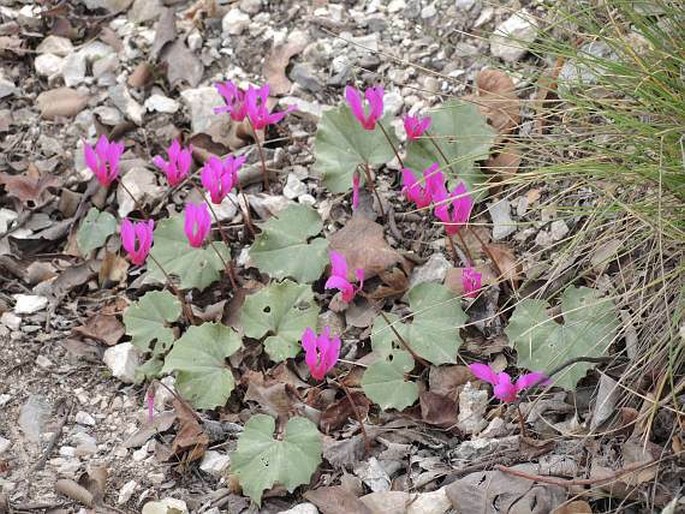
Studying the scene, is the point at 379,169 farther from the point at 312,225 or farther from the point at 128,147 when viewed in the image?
the point at 128,147

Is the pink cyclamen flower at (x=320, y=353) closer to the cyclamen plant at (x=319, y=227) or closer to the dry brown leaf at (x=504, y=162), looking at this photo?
the cyclamen plant at (x=319, y=227)

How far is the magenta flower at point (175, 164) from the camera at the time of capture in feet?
8.77

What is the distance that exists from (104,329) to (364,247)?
Result: 69cm

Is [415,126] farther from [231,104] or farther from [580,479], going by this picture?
[580,479]

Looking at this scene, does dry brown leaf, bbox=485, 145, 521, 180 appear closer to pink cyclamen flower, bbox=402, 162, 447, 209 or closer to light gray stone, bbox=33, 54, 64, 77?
pink cyclamen flower, bbox=402, 162, 447, 209

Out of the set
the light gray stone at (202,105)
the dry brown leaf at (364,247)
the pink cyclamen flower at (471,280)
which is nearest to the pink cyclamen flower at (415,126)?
the dry brown leaf at (364,247)

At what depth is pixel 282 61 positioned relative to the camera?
3.29m

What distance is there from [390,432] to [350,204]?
0.75 m

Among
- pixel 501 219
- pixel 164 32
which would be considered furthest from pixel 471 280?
pixel 164 32

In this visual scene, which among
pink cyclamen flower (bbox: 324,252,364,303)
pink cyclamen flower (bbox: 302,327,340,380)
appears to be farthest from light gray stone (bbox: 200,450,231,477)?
pink cyclamen flower (bbox: 324,252,364,303)

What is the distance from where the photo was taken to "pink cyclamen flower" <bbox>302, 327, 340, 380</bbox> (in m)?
2.30

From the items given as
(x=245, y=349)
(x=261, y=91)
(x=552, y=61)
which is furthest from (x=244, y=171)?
(x=552, y=61)

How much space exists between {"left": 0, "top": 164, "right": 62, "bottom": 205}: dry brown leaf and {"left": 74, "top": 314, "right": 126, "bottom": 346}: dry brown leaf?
0.51 m

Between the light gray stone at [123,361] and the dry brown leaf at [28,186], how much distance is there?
2.05 feet
